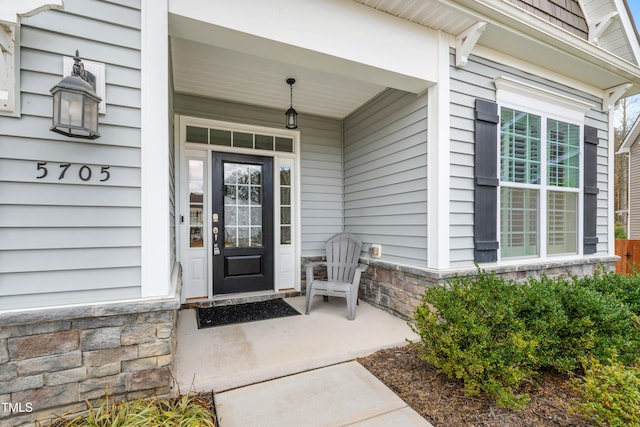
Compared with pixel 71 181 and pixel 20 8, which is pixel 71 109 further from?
pixel 20 8

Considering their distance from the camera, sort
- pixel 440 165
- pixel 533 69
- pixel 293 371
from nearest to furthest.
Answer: pixel 293 371 < pixel 440 165 < pixel 533 69

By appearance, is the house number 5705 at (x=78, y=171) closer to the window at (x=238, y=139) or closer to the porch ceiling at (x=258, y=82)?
the porch ceiling at (x=258, y=82)

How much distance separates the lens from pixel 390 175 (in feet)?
11.0

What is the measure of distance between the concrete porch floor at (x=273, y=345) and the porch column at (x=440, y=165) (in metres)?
0.88

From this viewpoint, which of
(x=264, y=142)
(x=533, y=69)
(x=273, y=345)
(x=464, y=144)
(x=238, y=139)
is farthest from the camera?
(x=264, y=142)

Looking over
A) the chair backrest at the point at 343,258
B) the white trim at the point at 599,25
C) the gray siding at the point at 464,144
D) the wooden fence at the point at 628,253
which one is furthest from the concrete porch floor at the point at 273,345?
the wooden fence at the point at 628,253

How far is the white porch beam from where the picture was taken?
2632mm

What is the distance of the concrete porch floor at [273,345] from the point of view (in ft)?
6.40

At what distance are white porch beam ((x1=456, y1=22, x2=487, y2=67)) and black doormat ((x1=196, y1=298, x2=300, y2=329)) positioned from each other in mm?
3164

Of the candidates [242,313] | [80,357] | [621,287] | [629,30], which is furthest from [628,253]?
[80,357]

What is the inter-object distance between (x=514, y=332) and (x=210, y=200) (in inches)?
130

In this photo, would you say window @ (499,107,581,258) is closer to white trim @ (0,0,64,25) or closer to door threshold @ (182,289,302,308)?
door threshold @ (182,289,302,308)

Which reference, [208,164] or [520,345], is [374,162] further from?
[520,345]

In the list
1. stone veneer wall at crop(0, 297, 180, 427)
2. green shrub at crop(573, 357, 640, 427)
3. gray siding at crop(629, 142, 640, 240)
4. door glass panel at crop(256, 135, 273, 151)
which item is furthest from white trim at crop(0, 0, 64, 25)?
gray siding at crop(629, 142, 640, 240)
